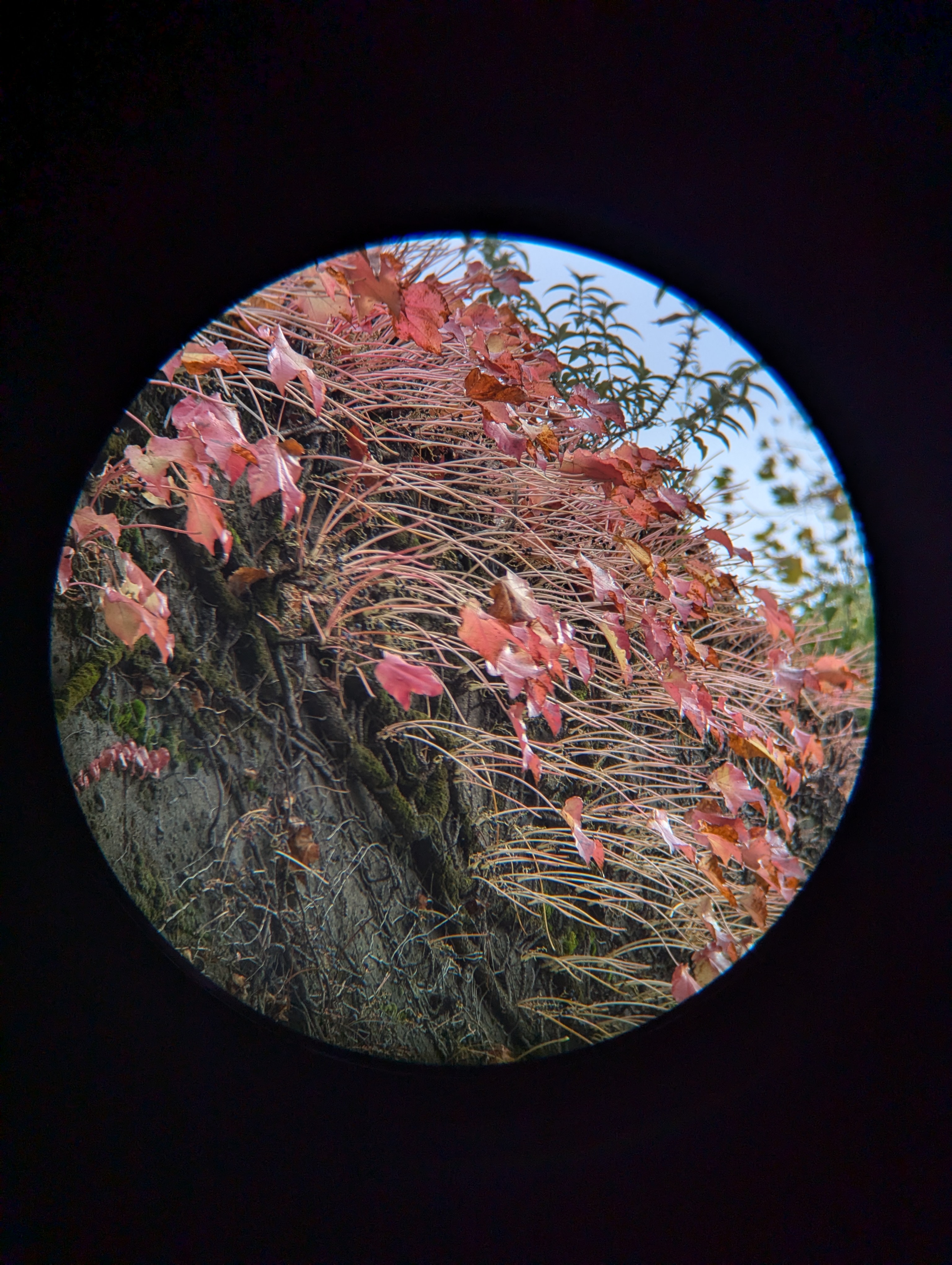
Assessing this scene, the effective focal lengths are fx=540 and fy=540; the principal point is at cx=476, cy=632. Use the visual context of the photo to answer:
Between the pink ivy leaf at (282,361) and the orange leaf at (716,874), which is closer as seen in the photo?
the pink ivy leaf at (282,361)

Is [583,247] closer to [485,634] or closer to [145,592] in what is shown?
[485,634]

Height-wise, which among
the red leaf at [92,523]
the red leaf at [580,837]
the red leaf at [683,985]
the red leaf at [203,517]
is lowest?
the red leaf at [683,985]

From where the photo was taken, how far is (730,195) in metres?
0.50

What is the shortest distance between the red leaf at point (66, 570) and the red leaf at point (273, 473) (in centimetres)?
17

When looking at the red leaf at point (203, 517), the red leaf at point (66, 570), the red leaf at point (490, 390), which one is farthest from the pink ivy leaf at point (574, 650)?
the red leaf at point (66, 570)

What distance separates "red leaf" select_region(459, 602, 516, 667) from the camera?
506 millimetres

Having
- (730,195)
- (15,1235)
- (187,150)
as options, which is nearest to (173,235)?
(187,150)

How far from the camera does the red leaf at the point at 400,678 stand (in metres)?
0.49

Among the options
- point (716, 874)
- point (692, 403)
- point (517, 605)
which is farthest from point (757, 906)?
point (692, 403)

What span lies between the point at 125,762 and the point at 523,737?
377 millimetres

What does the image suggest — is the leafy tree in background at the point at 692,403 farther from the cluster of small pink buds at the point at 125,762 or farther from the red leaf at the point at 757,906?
the cluster of small pink buds at the point at 125,762

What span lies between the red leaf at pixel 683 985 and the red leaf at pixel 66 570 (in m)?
0.71

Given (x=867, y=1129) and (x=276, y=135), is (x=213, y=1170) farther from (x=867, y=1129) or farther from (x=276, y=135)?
(x=276, y=135)

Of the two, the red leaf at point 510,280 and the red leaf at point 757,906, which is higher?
the red leaf at point 510,280
